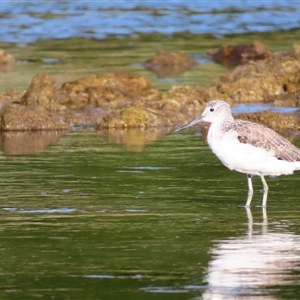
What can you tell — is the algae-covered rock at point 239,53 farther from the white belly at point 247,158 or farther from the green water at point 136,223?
the white belly at point 247,158

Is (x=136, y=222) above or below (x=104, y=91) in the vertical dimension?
below

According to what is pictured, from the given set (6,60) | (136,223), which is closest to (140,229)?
(136,223)

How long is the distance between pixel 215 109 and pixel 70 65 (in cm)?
1479

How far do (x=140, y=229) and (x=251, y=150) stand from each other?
1919mm

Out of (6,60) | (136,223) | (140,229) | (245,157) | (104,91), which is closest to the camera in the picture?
(140,229)

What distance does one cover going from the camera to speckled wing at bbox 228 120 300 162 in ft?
39.0

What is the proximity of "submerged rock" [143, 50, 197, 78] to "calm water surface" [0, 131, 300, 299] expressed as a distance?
1119 centimetres

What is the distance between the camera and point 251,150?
1182 centimetres

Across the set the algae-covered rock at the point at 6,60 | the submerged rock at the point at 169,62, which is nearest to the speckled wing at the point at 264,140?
the submerged rock at the point at 169,62

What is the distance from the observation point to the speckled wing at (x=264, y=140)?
11883 mm

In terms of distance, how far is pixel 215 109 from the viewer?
12383 millimetres

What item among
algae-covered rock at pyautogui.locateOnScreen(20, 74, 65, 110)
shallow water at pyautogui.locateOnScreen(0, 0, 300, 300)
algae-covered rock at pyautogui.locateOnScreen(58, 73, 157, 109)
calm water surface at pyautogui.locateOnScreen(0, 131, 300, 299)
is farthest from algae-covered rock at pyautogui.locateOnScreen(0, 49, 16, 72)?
calm water surface at pyautogui.locateOnScreen(0, 131, 300, 299)

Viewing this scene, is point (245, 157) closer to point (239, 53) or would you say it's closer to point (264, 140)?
point (264, 140)

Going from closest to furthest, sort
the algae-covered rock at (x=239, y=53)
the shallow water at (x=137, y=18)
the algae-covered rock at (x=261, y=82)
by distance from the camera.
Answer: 1. the algae-covered rock at (x=261, y=82)
2. the algae-covered rock at (x=239, y=53)
3. the shallow water at (x=137, y=18)
